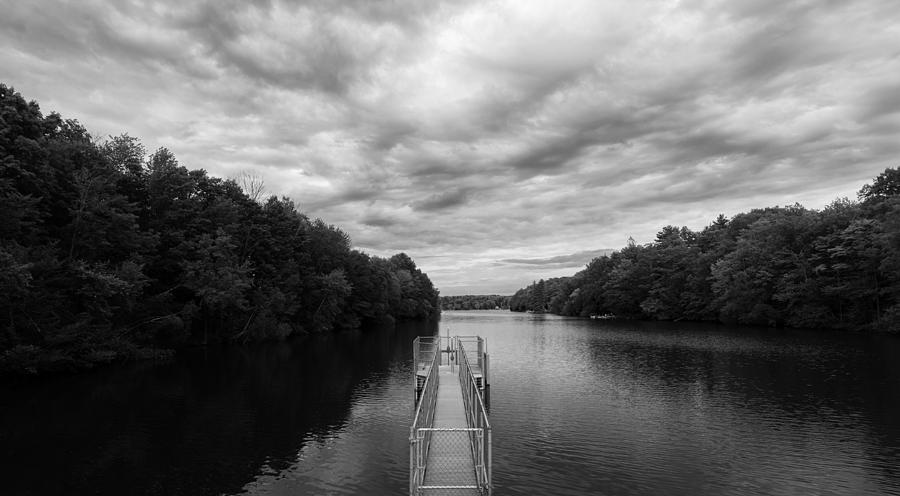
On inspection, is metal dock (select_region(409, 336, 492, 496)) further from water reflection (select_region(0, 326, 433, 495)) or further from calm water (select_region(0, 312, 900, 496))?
water reflection (select_region(0, 326, 433, 495))

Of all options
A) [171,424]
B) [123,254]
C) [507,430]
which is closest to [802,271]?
[507,430]

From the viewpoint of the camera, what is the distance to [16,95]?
3019 cm

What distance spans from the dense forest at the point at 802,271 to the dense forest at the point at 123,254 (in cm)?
6506

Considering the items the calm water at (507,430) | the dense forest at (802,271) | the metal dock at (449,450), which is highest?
the dense forest at (802,271)

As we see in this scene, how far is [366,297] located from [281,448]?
79376 millimetres

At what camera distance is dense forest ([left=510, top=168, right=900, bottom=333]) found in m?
61.3

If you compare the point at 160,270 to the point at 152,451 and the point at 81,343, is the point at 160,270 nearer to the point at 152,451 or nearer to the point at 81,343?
the point at 81,343

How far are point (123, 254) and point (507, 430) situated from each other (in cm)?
3402

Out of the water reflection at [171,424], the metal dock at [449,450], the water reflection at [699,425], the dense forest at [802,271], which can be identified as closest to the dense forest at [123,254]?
the water reflection at [171,424]

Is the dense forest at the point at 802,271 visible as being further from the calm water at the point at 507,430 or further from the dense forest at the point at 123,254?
the dense forest at the point at 123,254

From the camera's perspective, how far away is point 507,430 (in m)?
19.2

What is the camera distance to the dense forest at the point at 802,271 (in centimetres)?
6128

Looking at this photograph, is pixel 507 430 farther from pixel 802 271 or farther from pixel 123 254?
pixel 802 271

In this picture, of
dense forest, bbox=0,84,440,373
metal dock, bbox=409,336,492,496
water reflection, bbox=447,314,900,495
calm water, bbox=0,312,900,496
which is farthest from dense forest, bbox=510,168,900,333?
dense forest, bbox=0,84,440,373
